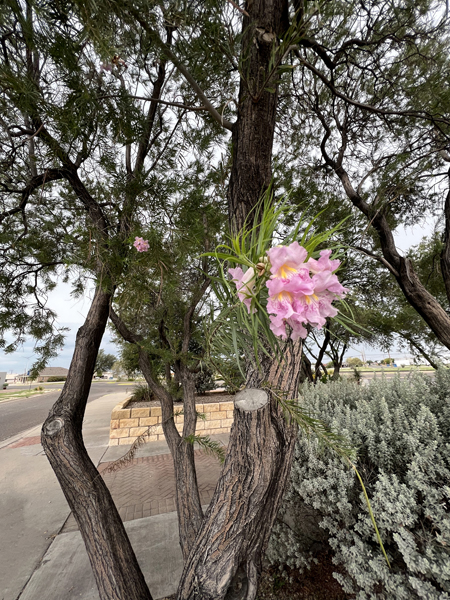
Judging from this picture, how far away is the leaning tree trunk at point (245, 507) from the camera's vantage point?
4.51ft

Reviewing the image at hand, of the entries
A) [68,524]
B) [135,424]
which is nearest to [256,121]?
[68,524]

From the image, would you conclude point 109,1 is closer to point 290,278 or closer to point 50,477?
point 290,278

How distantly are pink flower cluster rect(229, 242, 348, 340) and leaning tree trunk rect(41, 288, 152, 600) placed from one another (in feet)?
6.54

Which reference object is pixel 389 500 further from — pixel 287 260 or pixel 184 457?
pixel 287 260

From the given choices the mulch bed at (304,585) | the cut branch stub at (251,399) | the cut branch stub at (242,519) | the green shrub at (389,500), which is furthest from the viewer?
the mulch bed at (304,585)

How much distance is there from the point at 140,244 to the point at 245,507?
1.74 m

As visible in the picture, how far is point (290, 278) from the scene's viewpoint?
0.54 metres

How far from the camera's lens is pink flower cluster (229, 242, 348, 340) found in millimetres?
526

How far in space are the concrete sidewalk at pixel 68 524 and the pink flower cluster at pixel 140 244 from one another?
8.79 ft

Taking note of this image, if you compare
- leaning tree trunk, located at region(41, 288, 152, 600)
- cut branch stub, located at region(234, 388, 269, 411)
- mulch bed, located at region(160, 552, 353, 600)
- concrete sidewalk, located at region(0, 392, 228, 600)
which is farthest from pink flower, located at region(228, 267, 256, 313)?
concrete sidewalk, located at region(0, 392, 228, 600)

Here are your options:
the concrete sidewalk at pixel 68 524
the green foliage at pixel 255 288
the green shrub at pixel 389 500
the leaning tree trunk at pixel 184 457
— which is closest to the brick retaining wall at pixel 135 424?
the concrete sidewalk at pixel 68 524

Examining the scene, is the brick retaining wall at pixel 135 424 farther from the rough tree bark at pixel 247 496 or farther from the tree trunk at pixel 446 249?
the tree trunk at pixel 446 249

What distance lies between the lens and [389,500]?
163 centimetres

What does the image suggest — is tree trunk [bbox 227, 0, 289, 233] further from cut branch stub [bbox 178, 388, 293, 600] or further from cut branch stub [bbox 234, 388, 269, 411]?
cut branch stub [bbox 178, 388, 293, 600]
